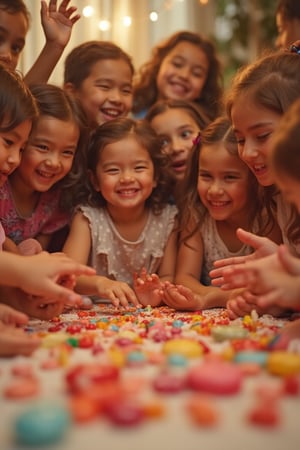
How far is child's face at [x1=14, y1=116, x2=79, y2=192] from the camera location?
1.75 m

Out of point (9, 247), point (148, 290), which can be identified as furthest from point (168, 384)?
point (9, 247)

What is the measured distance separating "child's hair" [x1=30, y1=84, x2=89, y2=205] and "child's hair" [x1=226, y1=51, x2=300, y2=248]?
542 mm

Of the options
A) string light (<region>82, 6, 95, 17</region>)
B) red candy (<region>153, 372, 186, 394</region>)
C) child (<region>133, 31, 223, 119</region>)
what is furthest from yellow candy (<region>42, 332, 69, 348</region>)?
string light (<region>82, 6, 95, 17</region>)

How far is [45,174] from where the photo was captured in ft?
5.87

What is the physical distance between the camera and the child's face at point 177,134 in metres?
2.15

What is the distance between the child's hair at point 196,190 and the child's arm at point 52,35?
2.04ft

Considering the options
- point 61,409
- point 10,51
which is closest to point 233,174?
point 10,51

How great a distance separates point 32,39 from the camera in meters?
2.43

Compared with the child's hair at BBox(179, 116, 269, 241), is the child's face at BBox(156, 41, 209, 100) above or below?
above

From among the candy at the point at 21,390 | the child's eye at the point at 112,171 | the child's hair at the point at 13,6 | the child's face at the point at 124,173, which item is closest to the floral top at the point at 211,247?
the child's face at the point at 124,173

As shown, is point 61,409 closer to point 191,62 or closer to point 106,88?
point 106,88

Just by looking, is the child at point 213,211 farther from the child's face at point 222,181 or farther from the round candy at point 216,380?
the round candy at point 216,380

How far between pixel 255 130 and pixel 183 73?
1119mm

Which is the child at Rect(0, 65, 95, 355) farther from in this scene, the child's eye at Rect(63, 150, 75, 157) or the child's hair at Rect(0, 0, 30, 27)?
the child's hair at Rect(0, 0, 30, 27)
